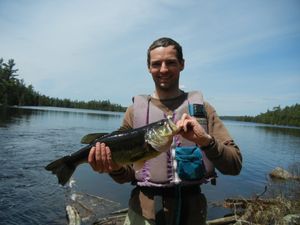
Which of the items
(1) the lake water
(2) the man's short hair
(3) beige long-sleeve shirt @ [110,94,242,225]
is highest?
(2) the man's short hair

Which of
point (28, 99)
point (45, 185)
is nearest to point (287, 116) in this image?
point (28, 99)

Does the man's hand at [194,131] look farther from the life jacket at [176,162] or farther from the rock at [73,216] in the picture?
the rock at [73,216]

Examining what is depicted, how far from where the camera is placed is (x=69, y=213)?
12312mm

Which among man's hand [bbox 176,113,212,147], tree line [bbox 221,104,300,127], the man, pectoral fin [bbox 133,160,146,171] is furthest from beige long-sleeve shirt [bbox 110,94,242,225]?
tree line [bbox 221,104,300,127]

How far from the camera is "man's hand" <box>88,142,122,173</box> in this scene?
3.82 metres

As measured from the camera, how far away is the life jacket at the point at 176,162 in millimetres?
3871

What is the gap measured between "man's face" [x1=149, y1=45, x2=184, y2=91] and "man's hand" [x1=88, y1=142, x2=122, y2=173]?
1149 millimetres

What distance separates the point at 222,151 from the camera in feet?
11.3

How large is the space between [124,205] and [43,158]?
11.4 meters

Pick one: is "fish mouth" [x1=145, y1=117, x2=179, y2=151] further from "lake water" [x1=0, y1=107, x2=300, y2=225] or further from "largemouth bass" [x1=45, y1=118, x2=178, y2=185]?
"lake water" [x1=0, y1=107, x2=300, y2=225]

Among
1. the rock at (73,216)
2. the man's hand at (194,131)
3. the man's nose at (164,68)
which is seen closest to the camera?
the man's hand at (194,131)

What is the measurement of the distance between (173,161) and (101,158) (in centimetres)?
97

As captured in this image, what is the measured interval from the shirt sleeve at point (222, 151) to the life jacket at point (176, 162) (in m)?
0.16

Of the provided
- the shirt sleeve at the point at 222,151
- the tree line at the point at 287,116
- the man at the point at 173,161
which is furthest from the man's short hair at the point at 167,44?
the tree line at the point at 287,116
